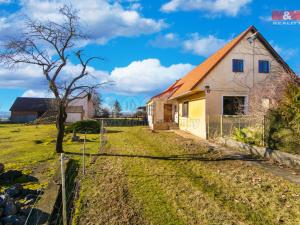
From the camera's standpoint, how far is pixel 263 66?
19203 millimetres

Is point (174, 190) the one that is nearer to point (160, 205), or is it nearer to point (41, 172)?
point (160, 205)

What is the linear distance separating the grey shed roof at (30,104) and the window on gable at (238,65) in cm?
4810

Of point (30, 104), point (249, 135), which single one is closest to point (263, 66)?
point (249, 135)

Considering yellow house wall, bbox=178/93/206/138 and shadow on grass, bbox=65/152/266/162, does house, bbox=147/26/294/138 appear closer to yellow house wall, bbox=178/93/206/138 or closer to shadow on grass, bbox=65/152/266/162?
yellow house wall, bbox=178/93/206/138

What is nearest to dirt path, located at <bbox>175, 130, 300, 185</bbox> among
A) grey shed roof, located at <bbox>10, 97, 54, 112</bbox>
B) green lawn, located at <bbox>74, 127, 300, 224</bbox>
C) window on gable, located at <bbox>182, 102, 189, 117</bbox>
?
green lawn, located at <bbox>74, 127, 300, 224</bbox>

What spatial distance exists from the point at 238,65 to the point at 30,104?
5357 centimetres

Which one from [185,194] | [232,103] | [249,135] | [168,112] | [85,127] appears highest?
[232,103]

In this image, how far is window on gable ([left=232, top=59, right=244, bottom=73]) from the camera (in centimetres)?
1891

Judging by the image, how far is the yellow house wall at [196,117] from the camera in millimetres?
18984

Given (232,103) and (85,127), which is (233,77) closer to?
(232,103)

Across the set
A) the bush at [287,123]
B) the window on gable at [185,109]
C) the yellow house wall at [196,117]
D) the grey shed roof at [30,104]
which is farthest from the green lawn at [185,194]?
the grey shed roof at [30,104]

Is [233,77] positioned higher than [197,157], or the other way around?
[233,77]

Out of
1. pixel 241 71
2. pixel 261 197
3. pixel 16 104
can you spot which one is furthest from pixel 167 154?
pixel 16 104

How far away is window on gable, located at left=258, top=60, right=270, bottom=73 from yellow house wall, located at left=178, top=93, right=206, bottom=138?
4289 mm
